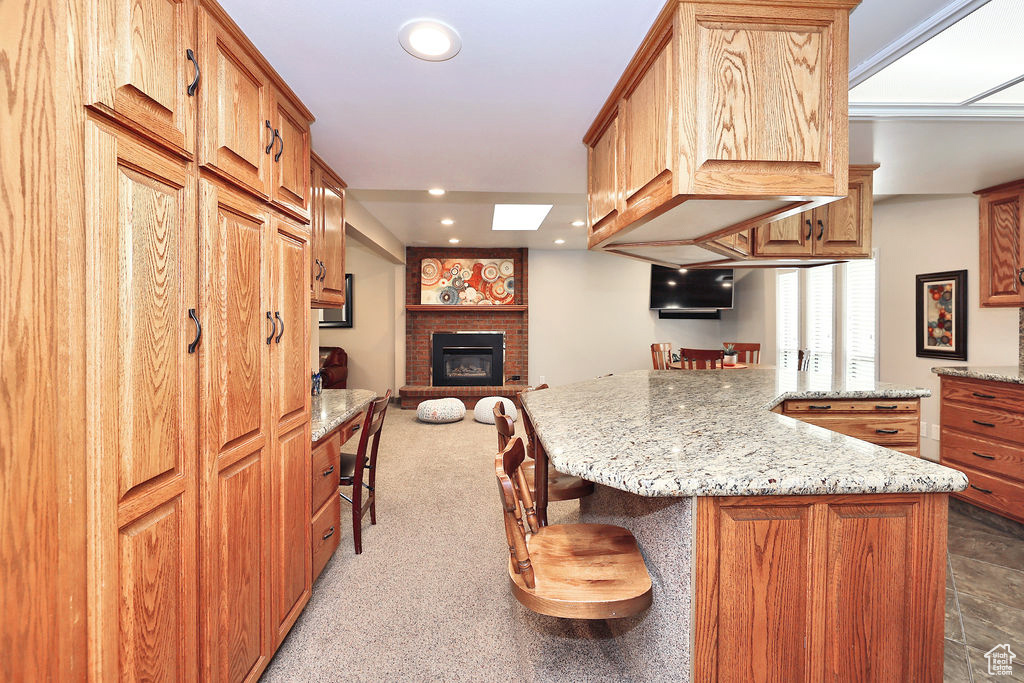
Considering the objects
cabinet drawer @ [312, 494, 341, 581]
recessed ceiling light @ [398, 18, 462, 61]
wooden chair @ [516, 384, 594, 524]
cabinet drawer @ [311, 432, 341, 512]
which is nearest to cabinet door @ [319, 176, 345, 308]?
cabinet drawer @ [311, 432, 341, 512]

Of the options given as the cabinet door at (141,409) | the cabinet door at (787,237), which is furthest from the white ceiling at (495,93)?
the cabinet door at (141,409)

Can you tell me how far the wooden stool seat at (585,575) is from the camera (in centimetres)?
117

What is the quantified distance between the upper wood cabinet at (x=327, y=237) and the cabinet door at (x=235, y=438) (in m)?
0.86

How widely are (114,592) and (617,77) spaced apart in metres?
2.02

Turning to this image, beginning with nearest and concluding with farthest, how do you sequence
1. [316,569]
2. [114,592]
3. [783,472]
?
[114,592]
[783,472]
[316,569]

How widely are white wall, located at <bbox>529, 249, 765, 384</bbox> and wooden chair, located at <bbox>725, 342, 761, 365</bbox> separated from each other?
1.47 m

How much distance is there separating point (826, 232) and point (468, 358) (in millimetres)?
4972

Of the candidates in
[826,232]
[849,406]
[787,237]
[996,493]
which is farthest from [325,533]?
[996,493]

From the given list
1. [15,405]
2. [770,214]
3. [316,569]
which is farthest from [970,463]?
[15,405]

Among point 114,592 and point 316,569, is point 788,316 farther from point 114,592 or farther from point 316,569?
point 114,592

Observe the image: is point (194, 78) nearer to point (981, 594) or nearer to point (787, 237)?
point (787, 237)

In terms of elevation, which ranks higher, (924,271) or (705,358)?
(924,271)

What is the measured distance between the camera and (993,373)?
2.91 metres

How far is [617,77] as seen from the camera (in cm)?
167
